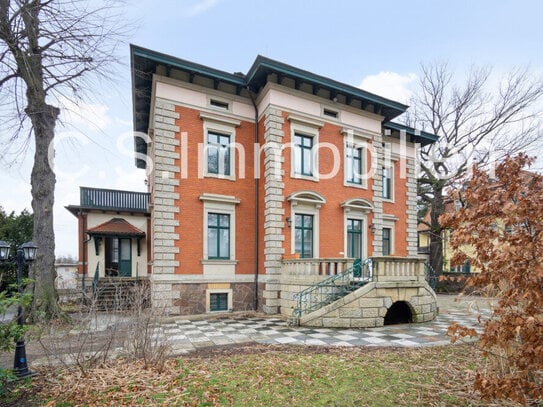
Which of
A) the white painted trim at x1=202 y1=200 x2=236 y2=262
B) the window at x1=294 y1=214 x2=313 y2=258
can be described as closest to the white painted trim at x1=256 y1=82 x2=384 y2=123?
the white painted trim at x1=202 y1=200 x2=236 y2=262

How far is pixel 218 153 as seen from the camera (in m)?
13.7

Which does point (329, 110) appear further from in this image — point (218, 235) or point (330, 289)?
A: point (330, 289)

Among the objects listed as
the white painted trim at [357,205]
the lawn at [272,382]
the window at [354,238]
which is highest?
the white painted trim at [357,205]

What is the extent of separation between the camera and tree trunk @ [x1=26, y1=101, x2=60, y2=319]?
10711 millimetres

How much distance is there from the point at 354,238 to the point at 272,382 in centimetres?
1121

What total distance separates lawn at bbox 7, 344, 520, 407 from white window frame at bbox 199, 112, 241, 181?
8223 millimetres

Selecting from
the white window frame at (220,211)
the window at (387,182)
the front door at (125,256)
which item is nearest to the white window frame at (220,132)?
the white window frame at (220,211)

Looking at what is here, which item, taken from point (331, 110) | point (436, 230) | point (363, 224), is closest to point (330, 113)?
point (331, 110)

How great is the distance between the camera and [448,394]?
464 cm

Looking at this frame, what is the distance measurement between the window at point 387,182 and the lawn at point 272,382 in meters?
12.4

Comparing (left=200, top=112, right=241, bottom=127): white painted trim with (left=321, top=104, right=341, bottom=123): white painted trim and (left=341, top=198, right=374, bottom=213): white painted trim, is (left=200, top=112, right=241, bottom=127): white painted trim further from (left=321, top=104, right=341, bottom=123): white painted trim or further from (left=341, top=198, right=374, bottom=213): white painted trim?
(left=341, top=198, right=374, bottom=213): white painted trim

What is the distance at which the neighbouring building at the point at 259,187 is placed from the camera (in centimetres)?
1199

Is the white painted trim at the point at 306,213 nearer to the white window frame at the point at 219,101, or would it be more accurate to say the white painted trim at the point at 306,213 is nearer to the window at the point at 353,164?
the window at the point at 353,164

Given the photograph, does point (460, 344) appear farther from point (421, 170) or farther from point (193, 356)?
point (421, 170)
